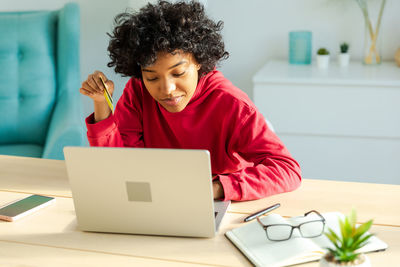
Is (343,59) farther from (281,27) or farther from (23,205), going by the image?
(23,205)

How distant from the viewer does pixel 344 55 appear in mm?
2656

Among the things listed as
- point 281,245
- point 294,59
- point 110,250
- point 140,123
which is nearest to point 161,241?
point 110,250

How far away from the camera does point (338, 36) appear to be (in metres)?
2.77

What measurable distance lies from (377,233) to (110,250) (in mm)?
552

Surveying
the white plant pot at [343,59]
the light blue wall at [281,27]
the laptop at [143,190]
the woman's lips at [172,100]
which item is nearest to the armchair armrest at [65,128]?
the woman's lips at [172,100]

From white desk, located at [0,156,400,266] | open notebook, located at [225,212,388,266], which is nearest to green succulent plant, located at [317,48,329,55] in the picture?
white desk, located at [0,156,400,266]

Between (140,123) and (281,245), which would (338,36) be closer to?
(140,123)

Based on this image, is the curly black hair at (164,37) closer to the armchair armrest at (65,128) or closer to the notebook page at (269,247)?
the notebook page at (269,247)

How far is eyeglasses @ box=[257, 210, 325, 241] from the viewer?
3.41 ft

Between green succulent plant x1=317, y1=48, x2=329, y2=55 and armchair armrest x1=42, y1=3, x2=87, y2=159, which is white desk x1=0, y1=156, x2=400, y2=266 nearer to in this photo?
armchair armrest x1=42, y1=3, x2=87, y2=159

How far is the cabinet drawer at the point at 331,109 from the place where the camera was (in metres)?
2.41

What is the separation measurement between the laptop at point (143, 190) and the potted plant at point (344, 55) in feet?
5.77

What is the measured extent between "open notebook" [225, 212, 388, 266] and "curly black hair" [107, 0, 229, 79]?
505 millimetres

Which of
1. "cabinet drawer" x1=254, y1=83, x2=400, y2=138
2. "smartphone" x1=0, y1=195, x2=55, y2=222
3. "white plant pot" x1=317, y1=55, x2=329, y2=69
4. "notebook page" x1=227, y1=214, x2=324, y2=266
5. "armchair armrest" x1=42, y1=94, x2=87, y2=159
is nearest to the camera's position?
"notebook page" x1=227, y1=214, x2=324, y2=266
